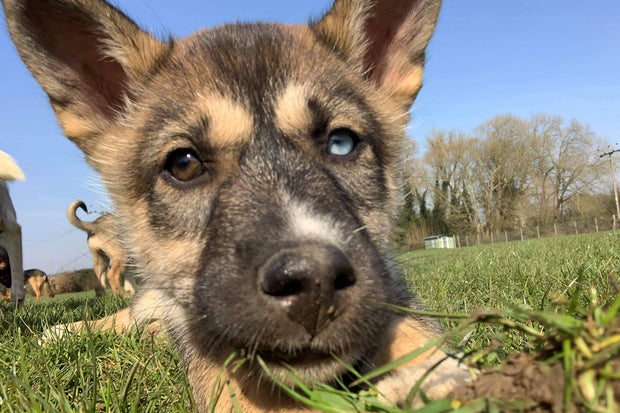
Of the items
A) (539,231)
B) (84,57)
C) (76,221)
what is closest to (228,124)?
(84,57)

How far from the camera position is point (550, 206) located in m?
55.3

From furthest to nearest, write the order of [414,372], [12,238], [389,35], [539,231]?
1. [539,231]
2. [12,238]
3. [389,35]
4. [414,372]

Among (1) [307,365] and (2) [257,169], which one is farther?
(2) [257,169]

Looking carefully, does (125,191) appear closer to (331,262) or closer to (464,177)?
(331,262)

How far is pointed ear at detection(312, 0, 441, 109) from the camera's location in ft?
11.9

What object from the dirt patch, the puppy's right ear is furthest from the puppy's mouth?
the puppy's right ear

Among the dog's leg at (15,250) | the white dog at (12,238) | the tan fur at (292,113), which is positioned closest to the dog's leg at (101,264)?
the white dog at (12,238)

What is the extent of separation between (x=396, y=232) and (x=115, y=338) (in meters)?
2.59

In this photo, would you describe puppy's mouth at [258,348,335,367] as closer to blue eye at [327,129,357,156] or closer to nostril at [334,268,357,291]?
nostril at [334,268,357,291]

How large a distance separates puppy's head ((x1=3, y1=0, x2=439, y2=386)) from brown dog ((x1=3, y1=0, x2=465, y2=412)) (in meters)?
0.01

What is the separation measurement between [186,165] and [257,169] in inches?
20.7

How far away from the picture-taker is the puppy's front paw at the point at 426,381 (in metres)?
1.35

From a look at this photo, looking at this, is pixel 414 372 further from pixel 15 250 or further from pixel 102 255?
pixel 102 255

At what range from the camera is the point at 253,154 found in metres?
2.58
